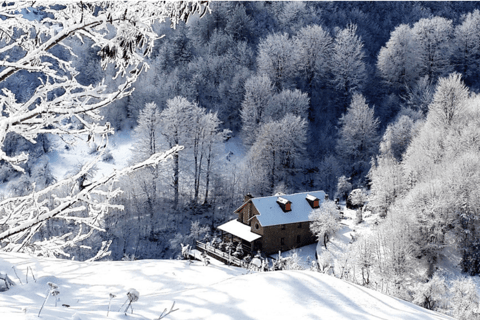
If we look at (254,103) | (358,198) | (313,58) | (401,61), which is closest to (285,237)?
(358,198)

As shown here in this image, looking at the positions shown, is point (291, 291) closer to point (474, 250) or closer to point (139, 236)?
point (474, 250)

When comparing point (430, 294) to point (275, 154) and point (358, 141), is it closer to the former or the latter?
point (275, 154)

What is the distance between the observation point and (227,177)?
112 ft

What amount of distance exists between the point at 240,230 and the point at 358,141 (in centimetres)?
1635

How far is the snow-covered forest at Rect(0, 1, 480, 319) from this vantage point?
66.3ft

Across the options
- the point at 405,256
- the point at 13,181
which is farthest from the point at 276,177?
the point at 13,181

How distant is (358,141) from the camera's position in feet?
117

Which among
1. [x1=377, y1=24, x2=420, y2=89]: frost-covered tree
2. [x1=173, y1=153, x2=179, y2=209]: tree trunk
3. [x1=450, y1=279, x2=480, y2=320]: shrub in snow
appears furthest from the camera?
[x1=377, y1=24, x2=420, y2=89]: frost-covered tree

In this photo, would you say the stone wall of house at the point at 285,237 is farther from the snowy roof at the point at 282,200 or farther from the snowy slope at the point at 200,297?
the snowy slope at the point at 200,297

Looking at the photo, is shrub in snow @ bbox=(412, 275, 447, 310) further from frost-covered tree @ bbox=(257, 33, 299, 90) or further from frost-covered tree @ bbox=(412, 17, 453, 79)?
frost-covered tree @ bbox=(412, 17, 453, 79)

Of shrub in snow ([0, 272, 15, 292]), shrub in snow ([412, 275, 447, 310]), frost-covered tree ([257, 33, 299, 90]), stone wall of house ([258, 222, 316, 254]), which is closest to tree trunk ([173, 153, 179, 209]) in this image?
stone wall of house ([258, 222, 316, 254])

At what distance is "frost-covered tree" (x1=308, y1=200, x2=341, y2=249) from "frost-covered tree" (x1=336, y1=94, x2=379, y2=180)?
1116cm

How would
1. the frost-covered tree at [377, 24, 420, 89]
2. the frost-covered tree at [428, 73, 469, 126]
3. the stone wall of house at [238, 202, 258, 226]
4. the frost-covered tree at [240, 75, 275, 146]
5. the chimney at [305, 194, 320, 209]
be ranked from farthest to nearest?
the frost-covered tree at [377, 24, 420, 89] → the frost-covered tree at [240, 75, 275, 146] → the frost-covered tree at [428, 73, 469, 126] → the chimney at [305, 194, 320, 209] → the stone wall of house at [238, 202, 258, 226]

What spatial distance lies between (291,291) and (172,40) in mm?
47407
